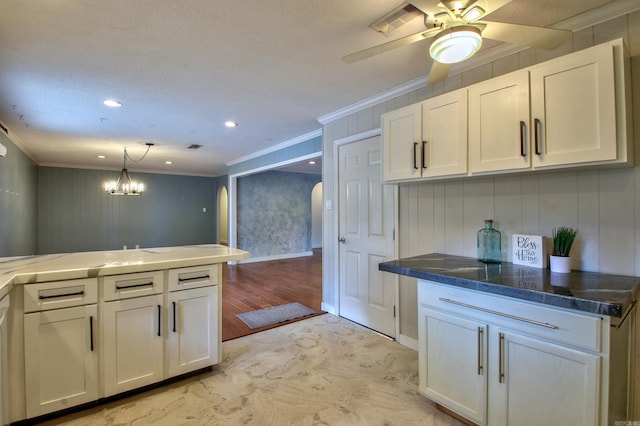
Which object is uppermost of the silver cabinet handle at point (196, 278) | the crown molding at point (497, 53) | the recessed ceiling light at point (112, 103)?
the recessed ceiling light at point (112, 103)

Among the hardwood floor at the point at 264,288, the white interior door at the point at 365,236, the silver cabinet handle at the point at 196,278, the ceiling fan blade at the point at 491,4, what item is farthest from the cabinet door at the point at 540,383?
the hardwood floor at the point at 264,288

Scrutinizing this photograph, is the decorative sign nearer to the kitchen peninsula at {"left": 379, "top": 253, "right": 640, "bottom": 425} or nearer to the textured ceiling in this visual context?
the kitchen peninsula at {"left": 379, "top": 253, "right": 640, "bottom": 425}

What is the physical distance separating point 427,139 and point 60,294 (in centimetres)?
261

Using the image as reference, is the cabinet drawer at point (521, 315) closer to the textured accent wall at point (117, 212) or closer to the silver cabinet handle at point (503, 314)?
the silver cabinet handle at point (503, 314)

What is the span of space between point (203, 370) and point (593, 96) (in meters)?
3.06

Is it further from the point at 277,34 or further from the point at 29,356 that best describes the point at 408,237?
the point at 29,356

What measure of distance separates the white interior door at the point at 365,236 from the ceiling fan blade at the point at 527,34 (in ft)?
5.16

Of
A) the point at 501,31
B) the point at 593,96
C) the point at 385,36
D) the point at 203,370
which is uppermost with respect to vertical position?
the point at 385,36

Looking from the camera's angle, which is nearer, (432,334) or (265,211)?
(432,334)

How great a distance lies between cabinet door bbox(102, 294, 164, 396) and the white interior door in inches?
77.8

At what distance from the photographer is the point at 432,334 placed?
1819 mm

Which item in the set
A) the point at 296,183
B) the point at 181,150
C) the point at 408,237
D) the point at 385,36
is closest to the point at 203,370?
the point at 408,237

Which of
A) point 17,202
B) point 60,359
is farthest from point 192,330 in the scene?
point 17,202

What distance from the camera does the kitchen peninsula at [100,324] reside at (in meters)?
1.68
